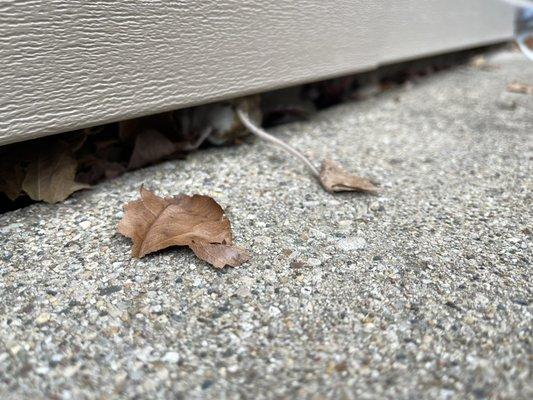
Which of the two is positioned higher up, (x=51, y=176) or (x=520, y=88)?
(x=51, y=176)

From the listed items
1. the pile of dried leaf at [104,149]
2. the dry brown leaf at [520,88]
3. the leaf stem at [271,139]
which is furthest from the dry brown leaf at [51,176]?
the dry brown leaf at [520,88]

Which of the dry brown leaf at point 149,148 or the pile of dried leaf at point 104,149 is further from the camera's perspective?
the dry brown leaf at point 149,148

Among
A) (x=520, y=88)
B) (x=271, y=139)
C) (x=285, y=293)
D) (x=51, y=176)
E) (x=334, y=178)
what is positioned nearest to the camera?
(x=285, y=293)

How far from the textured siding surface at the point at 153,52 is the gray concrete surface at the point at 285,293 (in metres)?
0.20

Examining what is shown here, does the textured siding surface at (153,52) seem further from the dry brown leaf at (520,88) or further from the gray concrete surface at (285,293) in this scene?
the dry brown leaf at (520,88)

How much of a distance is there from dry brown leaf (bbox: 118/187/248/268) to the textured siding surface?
24cm

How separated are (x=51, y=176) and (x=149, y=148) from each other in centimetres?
26

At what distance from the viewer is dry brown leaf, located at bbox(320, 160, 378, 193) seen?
3.99 ft

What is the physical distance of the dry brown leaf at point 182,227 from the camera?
0.94m

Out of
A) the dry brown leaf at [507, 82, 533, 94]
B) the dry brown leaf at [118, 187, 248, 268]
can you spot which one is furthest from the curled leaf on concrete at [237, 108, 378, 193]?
the dry brown leaf at [507, 82, 533, 94]

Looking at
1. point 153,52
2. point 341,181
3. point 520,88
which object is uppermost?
point 153,52

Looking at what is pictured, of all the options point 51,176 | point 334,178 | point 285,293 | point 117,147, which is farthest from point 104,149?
point 285,293

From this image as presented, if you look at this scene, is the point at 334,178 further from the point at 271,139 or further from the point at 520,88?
the point at 520,88

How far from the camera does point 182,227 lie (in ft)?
3.19
